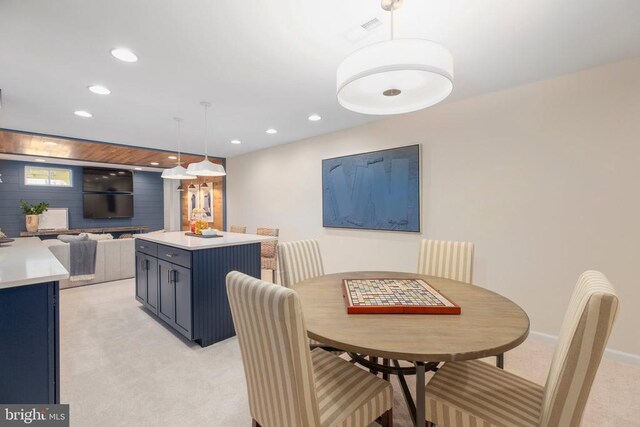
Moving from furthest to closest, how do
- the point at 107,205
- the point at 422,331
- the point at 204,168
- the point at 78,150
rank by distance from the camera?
the point at 107,205
the point at 78,150
the point at 204,168
the point at 422,331

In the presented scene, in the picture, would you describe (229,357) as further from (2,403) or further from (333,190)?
(333,190)

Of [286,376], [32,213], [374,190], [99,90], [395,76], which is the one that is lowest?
[286,376]

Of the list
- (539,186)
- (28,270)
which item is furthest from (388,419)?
(539,186)

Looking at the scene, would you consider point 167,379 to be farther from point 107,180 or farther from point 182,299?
point 107,180

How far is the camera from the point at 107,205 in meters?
7.50

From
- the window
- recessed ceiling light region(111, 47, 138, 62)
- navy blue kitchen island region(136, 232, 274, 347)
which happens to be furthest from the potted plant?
recessed ceiling light region(111, 47, 138, 62)

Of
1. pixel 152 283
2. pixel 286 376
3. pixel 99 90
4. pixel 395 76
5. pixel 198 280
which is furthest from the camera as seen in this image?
pixel 152 283

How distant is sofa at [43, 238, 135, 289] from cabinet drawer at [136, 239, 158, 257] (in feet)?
5.18

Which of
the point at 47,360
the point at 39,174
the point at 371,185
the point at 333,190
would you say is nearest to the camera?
the point at 47,360

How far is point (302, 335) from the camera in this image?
2.93 feet

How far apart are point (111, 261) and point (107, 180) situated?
4.11m

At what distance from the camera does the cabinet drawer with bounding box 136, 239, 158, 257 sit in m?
3.01

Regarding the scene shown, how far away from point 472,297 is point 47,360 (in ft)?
7.59

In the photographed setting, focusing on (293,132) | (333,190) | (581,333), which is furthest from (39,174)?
(581,333)
